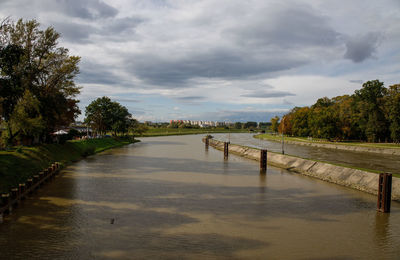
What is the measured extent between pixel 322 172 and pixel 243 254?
867 inches

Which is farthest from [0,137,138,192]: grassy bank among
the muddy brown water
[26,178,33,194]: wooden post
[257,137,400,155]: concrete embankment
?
[257,137,400,155]: concrete embankment

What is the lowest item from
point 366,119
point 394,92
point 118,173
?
point 118,173

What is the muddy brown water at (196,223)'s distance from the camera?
39.3ft

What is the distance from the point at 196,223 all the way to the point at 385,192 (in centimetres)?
1219

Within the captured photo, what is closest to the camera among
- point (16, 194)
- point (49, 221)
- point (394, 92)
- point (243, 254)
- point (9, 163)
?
point (243, 254)

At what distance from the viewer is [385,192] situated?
1797 centimetres

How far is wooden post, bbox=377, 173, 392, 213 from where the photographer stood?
17.8 meters

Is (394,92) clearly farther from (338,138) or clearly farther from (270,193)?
(270,193)

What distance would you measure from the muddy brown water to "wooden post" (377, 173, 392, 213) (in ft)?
1.83

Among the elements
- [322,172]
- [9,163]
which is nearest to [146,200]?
[9,163]

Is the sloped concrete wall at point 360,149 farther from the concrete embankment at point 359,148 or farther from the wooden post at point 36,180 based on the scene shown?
the wooden post at point 36,180

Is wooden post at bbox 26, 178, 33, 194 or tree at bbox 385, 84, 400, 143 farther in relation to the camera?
tree at bbox 385, 84, 400, 143

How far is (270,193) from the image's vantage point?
76.6 feet

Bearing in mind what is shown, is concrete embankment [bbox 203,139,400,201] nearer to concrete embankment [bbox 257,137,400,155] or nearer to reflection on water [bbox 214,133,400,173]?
reflection on water [bbox 214,133,400,173]
